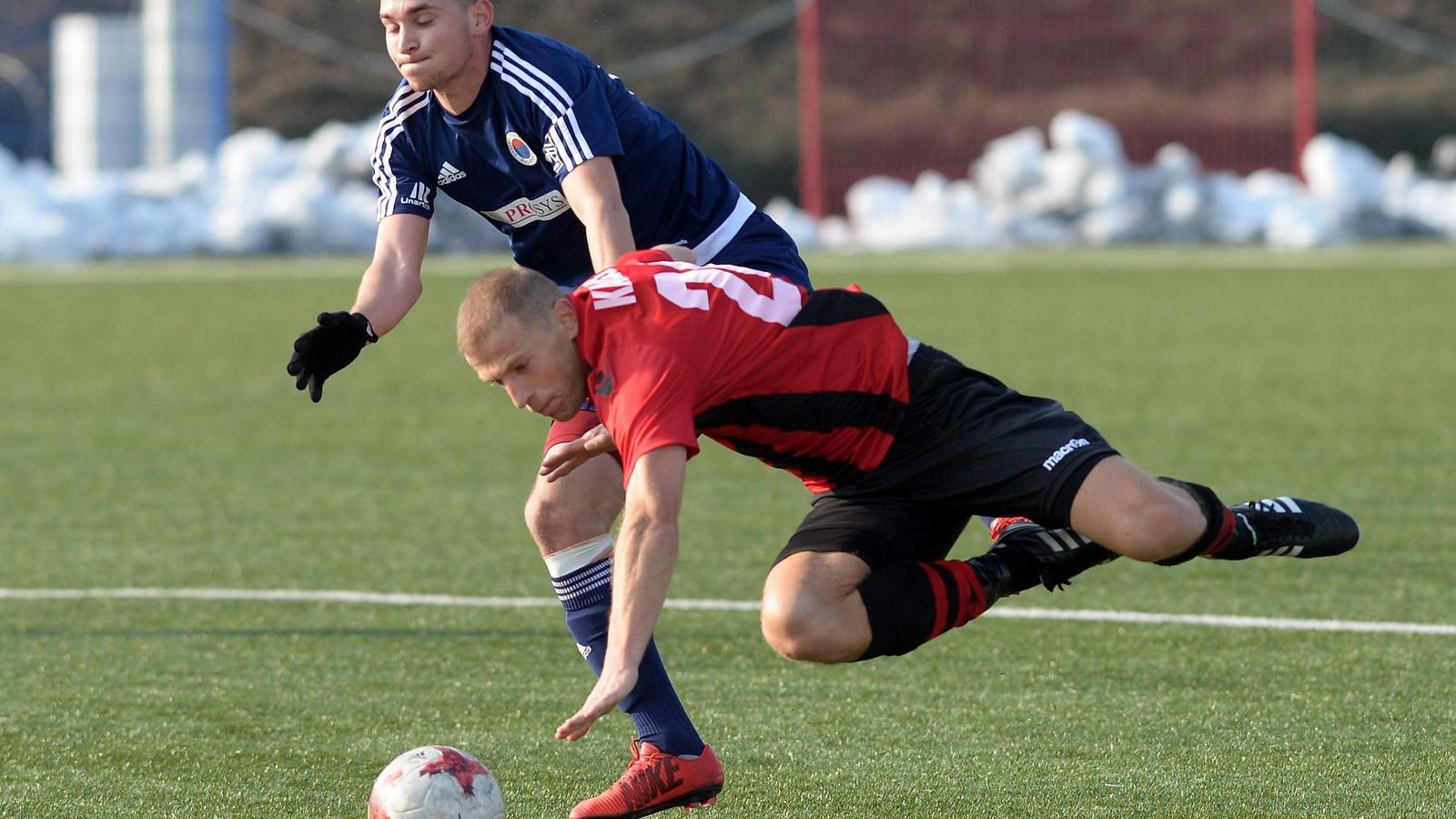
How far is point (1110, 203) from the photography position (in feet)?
93.9

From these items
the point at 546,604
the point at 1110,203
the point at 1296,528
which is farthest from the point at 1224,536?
the point at 1110,203

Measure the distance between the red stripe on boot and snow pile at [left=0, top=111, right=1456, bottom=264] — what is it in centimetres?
2209

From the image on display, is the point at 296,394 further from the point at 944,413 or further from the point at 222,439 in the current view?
the point at 944,413

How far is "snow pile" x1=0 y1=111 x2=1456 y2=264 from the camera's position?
2730 cm

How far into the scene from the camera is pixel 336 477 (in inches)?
412

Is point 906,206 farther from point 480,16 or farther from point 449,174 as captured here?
point 480,16

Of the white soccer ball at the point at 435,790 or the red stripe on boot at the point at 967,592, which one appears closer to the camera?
the white soccer ball at the point at 435,790

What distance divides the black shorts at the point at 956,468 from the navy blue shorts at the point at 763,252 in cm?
53

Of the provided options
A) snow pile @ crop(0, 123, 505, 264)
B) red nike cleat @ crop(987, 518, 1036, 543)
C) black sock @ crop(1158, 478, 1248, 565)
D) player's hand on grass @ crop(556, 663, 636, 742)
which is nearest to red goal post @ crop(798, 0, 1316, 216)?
snow pile @ crop(0, 123, 505, 264)

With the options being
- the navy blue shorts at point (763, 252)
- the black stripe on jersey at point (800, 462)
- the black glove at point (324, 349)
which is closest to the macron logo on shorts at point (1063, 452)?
the black stripe on jersey at point (800, 462)

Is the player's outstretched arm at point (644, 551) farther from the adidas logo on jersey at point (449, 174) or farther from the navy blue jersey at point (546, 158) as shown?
the adidas logo on jersey at point (449, 174)

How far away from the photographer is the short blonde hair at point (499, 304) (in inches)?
173

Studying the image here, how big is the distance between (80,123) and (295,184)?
4107 millimetres

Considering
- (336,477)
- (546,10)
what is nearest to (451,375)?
(336,477)
